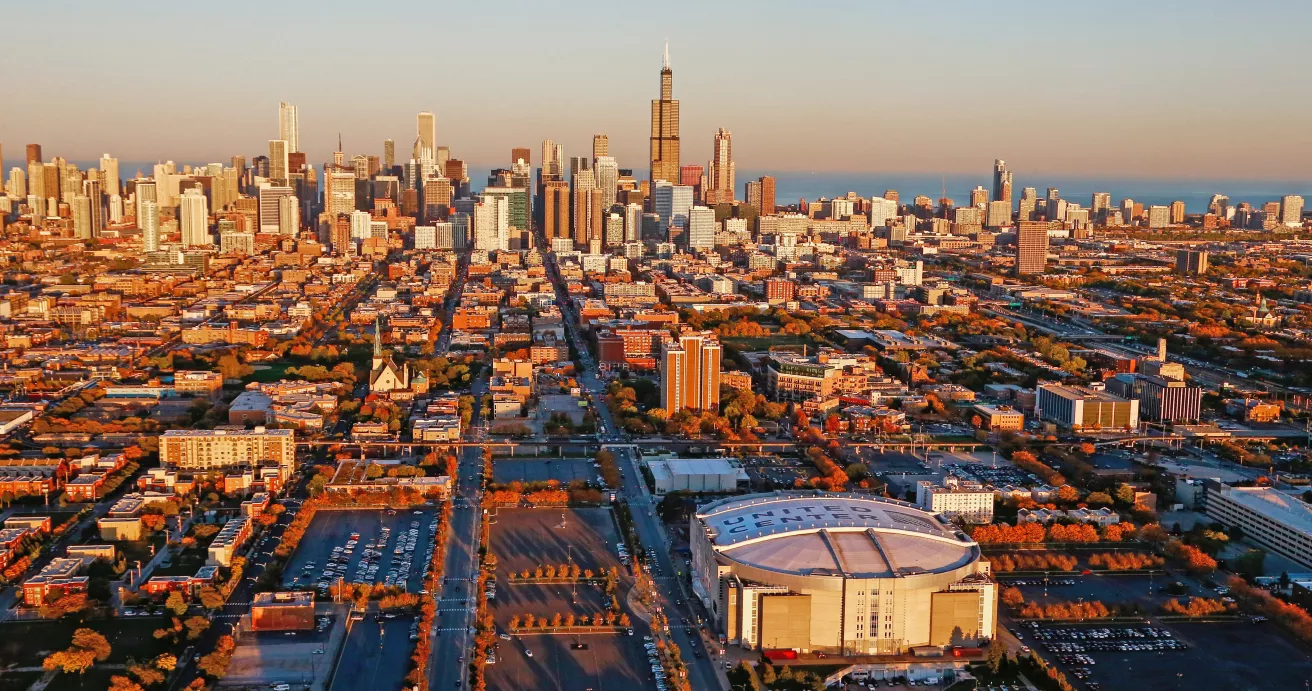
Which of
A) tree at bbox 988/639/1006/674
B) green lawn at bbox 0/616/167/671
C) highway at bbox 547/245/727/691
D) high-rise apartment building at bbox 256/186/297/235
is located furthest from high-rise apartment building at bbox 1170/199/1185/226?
green lawn at bbox 0/616/167/671

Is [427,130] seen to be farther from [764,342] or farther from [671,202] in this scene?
[764,342]

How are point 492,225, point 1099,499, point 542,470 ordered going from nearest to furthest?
1. point 1099,499
2. point 542,470
3. point 492,225

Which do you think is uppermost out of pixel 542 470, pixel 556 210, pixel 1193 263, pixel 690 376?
pixel 556 210

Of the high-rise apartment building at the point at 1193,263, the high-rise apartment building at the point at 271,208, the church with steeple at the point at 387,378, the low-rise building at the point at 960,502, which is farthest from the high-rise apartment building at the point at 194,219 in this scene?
the low-rise building at the point at 960,502

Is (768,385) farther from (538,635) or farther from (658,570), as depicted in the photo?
(538,635)

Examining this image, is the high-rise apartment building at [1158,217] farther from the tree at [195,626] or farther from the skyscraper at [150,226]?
the tree at [195,626]

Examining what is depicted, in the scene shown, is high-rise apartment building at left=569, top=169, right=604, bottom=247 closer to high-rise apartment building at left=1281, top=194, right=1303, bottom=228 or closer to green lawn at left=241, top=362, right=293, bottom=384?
green lawn at left=241, top=362, right=293, bottom=384

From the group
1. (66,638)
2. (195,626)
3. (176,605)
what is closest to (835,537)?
(195,626)

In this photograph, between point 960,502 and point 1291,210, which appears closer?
point 960,502
